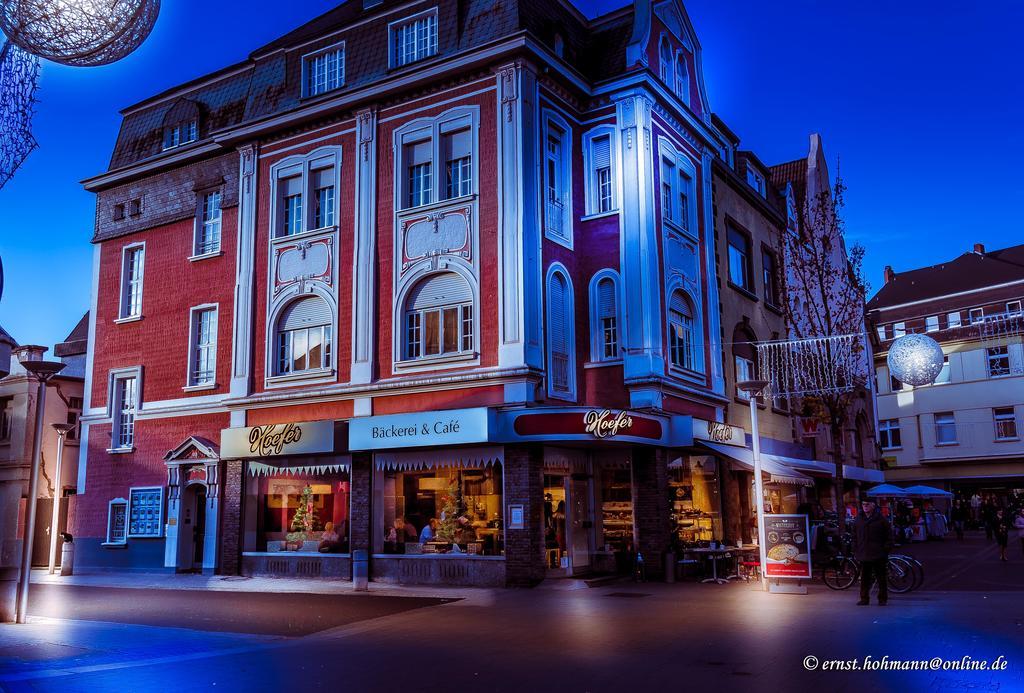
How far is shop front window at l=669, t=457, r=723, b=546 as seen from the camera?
23.6 meters

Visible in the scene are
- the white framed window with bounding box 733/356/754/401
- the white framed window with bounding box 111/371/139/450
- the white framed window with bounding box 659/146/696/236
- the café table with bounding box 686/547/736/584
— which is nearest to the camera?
the café table with bounding box 686/547/736/584

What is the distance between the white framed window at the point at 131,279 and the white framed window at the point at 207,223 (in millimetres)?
2565

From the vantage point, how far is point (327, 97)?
82.6 ft

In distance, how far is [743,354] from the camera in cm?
2934

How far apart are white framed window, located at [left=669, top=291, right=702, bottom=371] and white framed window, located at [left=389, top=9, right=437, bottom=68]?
9313mm

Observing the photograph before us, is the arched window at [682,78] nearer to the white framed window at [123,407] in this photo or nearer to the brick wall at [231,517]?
the brick wall at [231,517]

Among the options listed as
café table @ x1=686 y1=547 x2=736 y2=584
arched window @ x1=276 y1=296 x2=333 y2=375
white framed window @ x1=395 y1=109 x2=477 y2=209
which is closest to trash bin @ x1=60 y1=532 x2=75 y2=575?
arched window @ x1=276 y1=296 x2=333 y2=375

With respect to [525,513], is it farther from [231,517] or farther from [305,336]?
[231,517]

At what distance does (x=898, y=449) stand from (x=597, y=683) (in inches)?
2033

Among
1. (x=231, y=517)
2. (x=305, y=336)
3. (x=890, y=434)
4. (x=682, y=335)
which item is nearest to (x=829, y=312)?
(x=682, y=335)

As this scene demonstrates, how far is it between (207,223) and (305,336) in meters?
6.01

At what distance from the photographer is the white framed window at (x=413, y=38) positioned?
24266 mm

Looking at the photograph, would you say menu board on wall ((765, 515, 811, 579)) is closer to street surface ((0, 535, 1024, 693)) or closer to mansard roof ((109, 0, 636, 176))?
street surface ((0, 535, 1024, 693))

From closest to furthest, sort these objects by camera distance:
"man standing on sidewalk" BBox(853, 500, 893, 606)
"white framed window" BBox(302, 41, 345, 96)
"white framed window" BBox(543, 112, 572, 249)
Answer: "man standing on sidewalk" BBox(853, 500, 893, 606) < "white framed window" BBox(543, 112, 572, 249) < "white framed window" BBox(302, 41, 345, 96)
